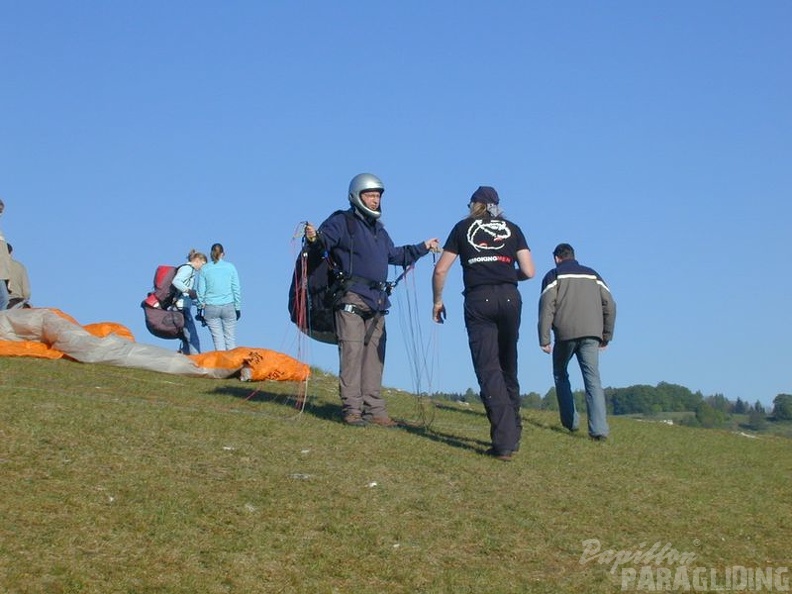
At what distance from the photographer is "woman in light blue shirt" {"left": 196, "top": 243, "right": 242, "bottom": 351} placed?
17.3 m

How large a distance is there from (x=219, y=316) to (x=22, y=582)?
1205 cm

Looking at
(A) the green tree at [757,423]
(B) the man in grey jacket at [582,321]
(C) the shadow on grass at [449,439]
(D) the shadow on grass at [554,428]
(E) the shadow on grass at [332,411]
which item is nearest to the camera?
(C) the shadow on grass at [449,439]

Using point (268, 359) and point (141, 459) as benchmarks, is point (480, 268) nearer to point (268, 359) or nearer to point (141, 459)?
point (141, 459)

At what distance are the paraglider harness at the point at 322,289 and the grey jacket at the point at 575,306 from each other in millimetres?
2124

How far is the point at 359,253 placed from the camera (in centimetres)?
1099

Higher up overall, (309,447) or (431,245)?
(431,245)

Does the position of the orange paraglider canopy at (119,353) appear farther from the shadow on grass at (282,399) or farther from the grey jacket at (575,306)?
the grey jacket at (575,306)

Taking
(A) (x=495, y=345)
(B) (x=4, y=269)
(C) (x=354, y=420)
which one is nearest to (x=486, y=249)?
(A) (x=495, y=345)

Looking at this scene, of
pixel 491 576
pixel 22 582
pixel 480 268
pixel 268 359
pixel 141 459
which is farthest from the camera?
pixel 268 359

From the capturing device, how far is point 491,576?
6340 millimetres

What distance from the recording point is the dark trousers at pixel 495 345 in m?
9.76

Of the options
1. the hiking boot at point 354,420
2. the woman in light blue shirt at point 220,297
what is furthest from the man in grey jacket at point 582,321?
the woman in light blue shirt at point 220,297

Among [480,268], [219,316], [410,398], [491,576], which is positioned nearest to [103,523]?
[491,576]

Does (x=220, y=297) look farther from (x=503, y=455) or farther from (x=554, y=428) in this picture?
(x=503, y=455)
